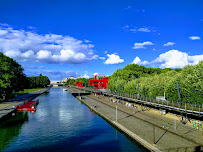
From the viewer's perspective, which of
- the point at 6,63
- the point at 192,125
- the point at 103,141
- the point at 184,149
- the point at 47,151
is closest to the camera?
the point at 184,149

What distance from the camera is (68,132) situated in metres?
36.7

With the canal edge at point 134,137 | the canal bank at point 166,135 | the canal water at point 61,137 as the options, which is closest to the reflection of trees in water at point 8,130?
the canal water at point 61,137

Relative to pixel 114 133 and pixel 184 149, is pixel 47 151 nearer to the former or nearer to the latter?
pixel 114 133

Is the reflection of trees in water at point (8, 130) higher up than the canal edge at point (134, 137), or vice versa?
the canal edge at point (134, 137)

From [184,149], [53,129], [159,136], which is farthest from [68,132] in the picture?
[184,149]

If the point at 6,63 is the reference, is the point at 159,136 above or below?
below

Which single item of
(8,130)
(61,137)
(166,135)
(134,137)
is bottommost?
(61,137)

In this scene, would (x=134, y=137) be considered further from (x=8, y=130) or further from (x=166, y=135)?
(x=8, y=130)

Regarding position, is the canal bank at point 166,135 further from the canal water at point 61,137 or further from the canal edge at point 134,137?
the canal water at point 61,137

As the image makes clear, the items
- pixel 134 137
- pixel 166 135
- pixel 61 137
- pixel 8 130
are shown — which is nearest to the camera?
pixel 134 137

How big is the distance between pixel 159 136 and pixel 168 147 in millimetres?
4999

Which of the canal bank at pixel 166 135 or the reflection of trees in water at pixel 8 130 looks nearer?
the canal bank at pixel 166 135

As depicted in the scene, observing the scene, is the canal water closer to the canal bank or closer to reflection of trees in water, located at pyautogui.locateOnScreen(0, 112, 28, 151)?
reflection of trees in water, located at pyautogui.locateOnScreen(0, 112, 28, 151)

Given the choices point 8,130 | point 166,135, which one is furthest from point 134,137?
point 8,130
